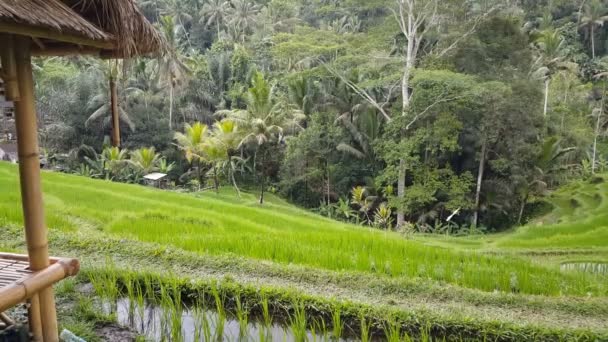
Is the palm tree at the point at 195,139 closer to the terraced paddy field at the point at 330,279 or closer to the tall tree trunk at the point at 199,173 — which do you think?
the tall tree trunk at the point at 199,173

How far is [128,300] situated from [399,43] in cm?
1638

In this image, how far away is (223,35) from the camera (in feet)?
126

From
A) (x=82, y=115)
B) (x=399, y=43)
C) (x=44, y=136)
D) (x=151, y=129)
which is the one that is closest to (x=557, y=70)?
(x=399, y=43)

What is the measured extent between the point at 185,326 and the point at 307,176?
17172mm

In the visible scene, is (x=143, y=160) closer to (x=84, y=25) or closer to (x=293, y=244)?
(x=293, y=244)

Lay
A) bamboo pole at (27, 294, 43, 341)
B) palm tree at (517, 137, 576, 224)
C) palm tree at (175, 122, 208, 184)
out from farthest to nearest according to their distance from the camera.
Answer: palm tree at (175, 122, 208, 184), palm tree at (517, 137, 576, 224), bamboo pole at (27, 294, 43, 341)

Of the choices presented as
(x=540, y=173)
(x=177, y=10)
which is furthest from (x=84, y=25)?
(x=177, y=10)

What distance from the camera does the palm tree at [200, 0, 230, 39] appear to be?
129ft

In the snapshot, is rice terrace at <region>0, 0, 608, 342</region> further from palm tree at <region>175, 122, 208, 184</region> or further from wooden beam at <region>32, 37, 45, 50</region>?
palm tree at <region>175, 122, 208, 184</region>

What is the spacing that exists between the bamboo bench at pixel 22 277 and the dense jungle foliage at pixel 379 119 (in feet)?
23.4

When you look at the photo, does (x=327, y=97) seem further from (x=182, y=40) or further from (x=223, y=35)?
(x=182, y=40)

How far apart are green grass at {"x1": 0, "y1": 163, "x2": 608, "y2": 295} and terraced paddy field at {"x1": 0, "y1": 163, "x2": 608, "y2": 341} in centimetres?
2

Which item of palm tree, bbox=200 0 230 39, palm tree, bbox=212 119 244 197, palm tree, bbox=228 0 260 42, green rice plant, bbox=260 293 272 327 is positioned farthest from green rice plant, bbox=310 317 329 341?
palm tree, bbox=200 0 230 39

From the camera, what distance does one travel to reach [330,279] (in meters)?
5.46
